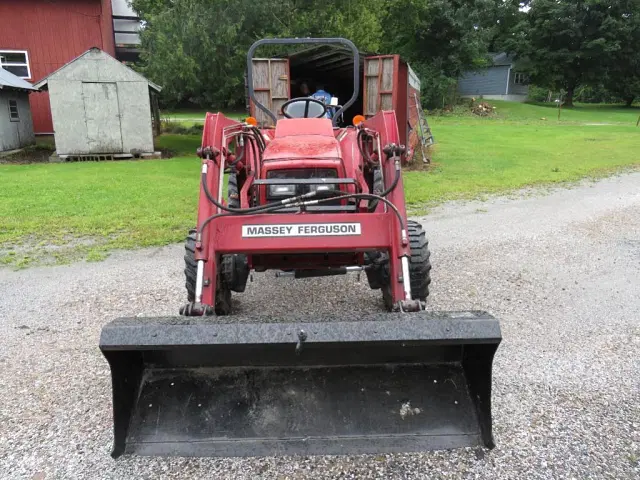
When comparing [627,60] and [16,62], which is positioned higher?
[627,60]

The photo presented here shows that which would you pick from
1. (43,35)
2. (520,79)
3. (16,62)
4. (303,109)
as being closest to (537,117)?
(520,79)

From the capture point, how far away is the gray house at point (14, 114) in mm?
14805

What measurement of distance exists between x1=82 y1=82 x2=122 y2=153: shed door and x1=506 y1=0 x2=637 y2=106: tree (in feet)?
112

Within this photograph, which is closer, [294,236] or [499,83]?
[294,236]

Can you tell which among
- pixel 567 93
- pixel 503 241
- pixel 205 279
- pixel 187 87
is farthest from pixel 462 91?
pixel 205 279

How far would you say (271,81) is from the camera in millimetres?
10844

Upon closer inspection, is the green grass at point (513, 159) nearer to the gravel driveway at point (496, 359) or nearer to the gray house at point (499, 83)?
the gravel driveway at point (496, 359)

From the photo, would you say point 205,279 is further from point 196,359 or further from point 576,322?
point 576,322

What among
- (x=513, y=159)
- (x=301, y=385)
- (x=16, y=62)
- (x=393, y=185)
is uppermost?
(x=16, y=62)

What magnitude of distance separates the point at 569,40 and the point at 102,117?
36.4 meters

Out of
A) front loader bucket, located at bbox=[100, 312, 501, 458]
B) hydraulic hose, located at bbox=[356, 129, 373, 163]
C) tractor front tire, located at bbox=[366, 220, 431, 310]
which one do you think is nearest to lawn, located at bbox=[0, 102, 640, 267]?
hydraulic hose, located at bbox=[356, 129, 373, 163]

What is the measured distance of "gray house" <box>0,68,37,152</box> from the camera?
48.6 feet

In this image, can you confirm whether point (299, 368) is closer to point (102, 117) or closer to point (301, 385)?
point (301, 385)

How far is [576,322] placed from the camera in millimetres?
4082
